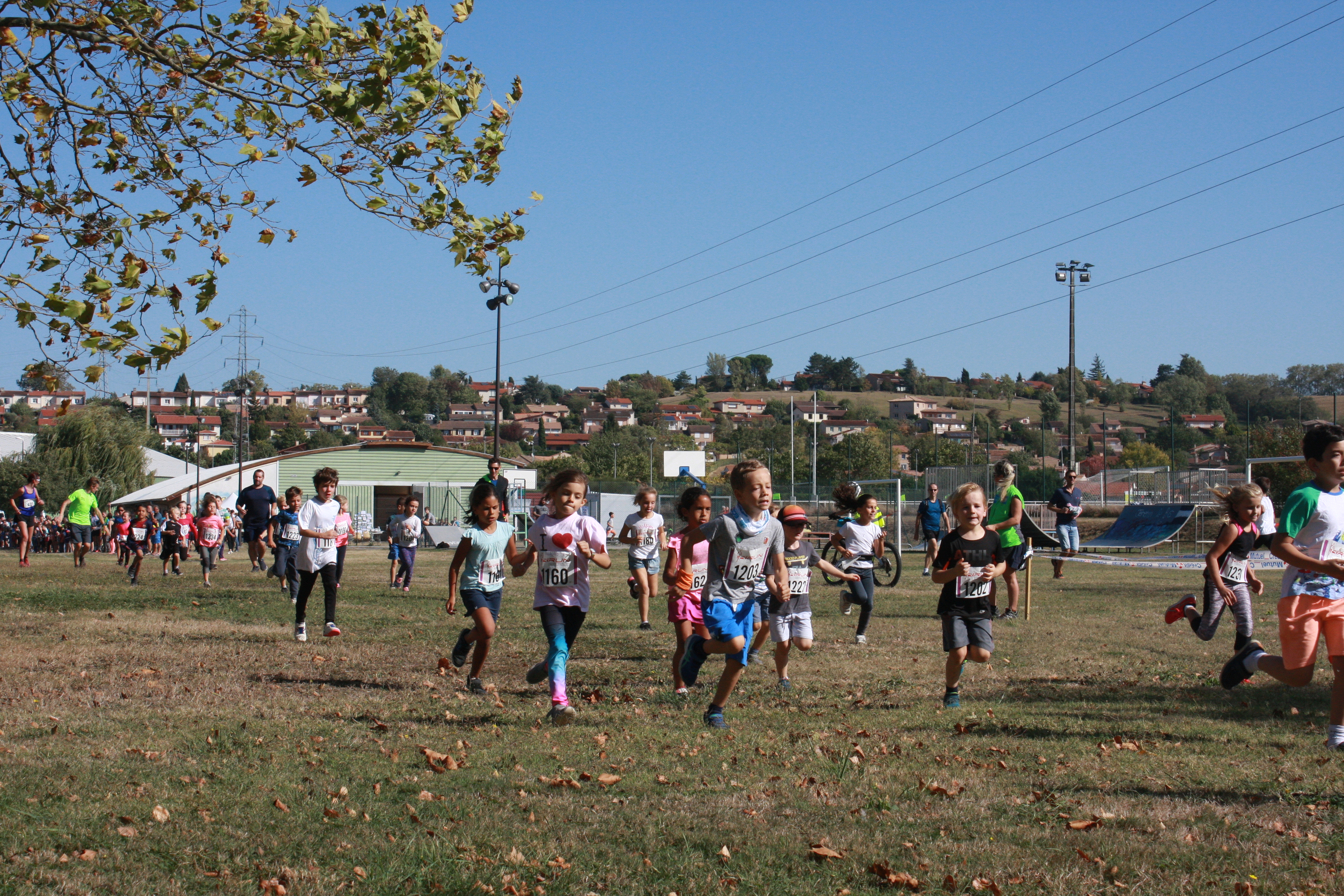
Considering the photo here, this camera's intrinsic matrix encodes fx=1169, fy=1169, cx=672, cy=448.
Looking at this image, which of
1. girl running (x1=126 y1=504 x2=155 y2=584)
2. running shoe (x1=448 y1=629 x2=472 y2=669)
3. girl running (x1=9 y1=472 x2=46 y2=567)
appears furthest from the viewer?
girl running (x1=9 y1=472 x2=46 y2=567)

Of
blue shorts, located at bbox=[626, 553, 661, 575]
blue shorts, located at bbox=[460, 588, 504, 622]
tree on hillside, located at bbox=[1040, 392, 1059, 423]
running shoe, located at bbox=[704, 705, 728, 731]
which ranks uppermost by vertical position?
tree on hillside, located at bbox=[1040, 392, 1059, 423]

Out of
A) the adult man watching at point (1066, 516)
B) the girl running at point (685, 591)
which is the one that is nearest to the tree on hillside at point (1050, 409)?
the adult man watching at point (1066, 516)

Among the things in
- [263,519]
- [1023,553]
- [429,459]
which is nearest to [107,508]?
[429,459]

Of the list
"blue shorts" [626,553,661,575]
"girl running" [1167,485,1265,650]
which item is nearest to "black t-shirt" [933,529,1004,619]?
"girl running" [1167,485,1265,650]

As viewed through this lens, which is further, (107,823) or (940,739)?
(940,739)

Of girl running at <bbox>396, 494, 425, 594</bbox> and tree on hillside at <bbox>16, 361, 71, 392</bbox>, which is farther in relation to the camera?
girl running at <bbox>396, 494, 425, 594</bbox>

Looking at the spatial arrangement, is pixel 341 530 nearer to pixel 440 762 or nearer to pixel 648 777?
pixel 440 762

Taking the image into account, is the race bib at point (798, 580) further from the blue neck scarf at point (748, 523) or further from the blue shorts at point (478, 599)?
the blue shorts at point (478, 599)

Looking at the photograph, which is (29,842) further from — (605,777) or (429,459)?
(429,459)

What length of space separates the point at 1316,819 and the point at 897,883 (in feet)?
7.34

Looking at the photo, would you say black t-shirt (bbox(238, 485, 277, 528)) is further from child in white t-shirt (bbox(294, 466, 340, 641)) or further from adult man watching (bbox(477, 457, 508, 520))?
child in white t-shirt (bbox(294, 466, 340, 641))

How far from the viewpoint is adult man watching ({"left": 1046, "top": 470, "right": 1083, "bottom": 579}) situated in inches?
894

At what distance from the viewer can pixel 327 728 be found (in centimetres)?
748

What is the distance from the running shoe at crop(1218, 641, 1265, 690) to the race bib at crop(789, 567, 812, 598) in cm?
319
